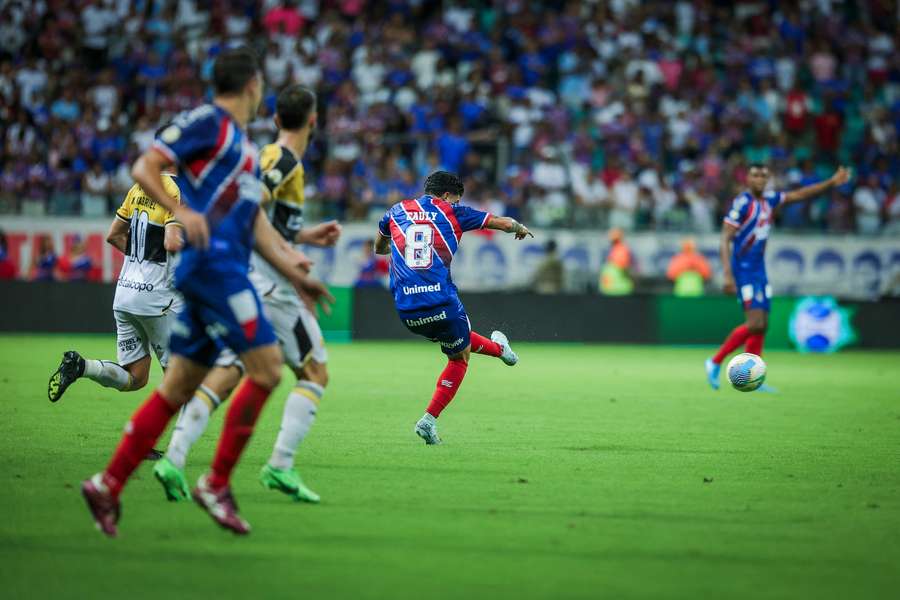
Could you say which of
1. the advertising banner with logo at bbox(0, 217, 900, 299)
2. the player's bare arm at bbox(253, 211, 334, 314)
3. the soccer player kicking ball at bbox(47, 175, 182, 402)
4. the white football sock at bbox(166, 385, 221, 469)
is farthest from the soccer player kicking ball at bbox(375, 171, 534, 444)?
the advertising banner with logo at bbox(0, 217, 900, 299)

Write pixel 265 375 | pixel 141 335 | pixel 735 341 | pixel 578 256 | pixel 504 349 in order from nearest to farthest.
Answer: pixel 265 375 < pixel 141 335 < pixel 504 349 < pixel 735 341 < pixel 578 256

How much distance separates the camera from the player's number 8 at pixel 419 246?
9656mm


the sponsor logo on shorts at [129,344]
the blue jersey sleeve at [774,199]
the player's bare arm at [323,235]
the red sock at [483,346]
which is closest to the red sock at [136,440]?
the player's bare arm at [323,235]

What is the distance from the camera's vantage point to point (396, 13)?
26516 mm

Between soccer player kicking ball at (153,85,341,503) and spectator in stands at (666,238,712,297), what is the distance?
17580mm

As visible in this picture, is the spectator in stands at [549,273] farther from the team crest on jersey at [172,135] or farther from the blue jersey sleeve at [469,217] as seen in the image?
the team crest on jersey at [172,135]

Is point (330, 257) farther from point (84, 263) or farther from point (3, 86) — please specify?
point (3, 86)

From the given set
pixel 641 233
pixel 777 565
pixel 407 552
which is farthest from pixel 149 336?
pixel 641 233

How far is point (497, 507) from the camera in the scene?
6594 millimetres

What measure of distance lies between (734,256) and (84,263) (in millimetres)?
12273

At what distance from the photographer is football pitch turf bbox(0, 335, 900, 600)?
4.96m

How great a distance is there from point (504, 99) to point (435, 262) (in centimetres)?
1603

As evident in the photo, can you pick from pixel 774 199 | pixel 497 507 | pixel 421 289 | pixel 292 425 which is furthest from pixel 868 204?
pixel 292 425

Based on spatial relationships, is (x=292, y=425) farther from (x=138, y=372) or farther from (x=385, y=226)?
(x=385, y=226)
